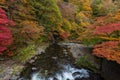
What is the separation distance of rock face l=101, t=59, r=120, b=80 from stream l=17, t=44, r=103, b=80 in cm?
75

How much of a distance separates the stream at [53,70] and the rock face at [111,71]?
75 cm

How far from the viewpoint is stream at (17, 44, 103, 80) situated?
1589 centimetres

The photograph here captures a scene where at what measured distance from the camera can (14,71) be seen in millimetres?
16047

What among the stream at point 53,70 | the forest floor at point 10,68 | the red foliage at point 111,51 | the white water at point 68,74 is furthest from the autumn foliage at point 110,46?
the forest floor at point 10,68

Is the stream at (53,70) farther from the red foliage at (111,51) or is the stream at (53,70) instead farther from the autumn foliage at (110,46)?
the red foliage at (111,51)

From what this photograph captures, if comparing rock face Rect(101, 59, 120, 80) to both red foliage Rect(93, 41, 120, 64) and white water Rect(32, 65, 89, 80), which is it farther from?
white water Rect(32, 65, 89, 80)

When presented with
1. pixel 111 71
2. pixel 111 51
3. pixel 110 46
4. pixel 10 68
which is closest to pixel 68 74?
pixel 111 71

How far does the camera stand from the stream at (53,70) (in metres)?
15.9

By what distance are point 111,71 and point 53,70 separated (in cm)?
487

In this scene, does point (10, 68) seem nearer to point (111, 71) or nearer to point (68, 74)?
point (68, 74)

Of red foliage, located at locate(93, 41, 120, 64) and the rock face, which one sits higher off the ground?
red foliage, located at locate(93, 41, 120, 64)

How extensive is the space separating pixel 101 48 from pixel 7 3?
10.1m

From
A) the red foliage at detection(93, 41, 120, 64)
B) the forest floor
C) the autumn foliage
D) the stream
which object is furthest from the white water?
the red foliage at detection(93, 41, 120, 64)

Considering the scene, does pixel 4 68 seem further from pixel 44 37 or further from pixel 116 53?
pixel 44 37
